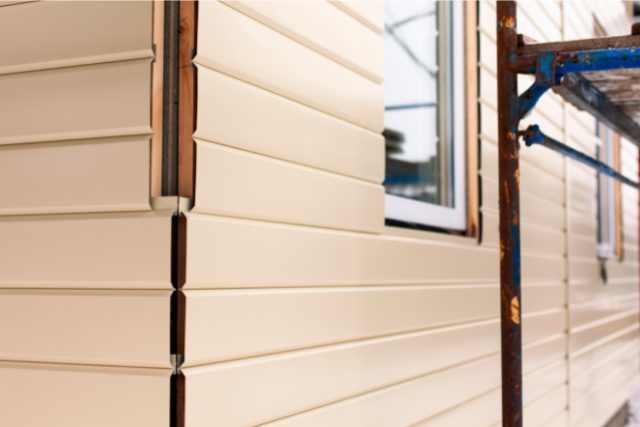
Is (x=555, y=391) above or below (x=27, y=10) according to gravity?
below

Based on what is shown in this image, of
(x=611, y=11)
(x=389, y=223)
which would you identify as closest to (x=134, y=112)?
(x=389, y=223)

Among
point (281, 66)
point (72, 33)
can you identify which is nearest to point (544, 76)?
point (281, 66)

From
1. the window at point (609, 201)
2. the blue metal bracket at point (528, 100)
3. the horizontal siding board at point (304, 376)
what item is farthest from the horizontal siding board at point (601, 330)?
the blue metal bracket at point (528, 100)

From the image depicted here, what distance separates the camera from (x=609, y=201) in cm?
574

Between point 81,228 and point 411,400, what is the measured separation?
47.8 inches

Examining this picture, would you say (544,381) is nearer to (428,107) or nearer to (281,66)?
(428,107)

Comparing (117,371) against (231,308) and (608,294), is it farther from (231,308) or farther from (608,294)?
(608,294)

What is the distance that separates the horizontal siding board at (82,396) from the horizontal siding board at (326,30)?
0.74 m

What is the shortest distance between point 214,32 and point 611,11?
4772mm

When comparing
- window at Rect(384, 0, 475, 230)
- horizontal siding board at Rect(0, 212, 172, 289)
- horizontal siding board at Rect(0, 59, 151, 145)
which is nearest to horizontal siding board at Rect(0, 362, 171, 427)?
horizontal siding board at Rect(0, 212, 172, 289)

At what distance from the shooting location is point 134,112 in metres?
1.44

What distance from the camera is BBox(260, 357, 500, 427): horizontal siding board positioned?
1.90 meters

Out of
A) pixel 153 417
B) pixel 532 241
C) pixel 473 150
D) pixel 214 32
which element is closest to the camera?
pixel 153 417

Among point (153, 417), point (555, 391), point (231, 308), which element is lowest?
point (555, 391)
